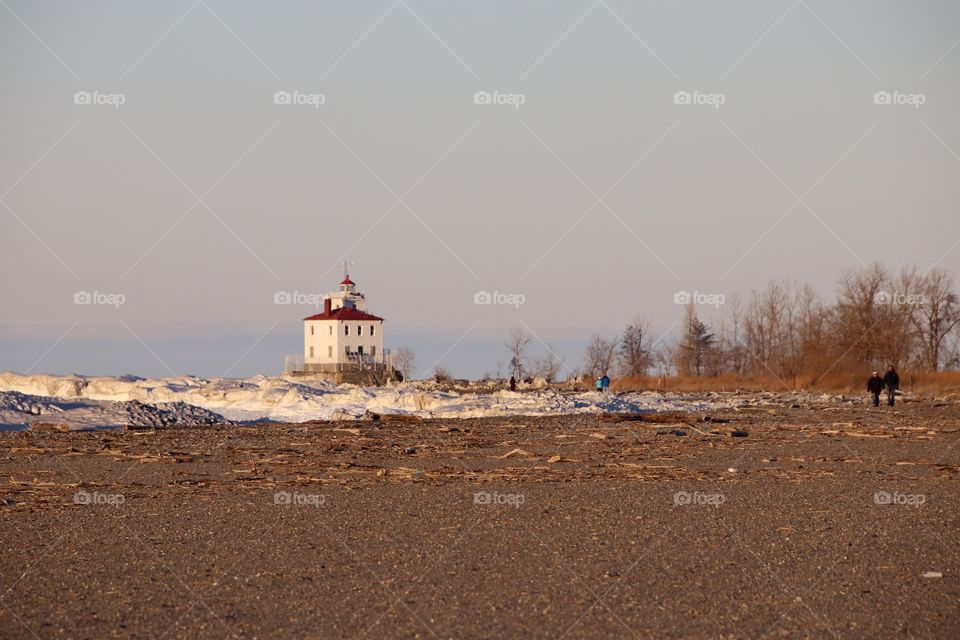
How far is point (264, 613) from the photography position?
9641 mm

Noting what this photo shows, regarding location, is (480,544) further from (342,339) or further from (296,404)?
(342,339)

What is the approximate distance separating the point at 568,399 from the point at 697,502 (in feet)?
114

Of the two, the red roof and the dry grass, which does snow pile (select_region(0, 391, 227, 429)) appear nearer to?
the dry grass

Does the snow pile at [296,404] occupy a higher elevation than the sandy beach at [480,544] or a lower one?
higher

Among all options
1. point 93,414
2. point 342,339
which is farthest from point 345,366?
point 93,414

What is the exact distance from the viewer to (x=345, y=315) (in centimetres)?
9550

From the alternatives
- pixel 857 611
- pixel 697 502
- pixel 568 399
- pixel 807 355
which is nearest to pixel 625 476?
pixel 697 502

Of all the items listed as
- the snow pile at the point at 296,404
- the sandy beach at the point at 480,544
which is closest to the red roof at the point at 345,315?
the snow pile at the point at 296,404

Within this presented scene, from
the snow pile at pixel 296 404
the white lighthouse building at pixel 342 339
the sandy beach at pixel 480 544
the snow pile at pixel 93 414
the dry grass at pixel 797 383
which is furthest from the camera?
the white lighthouse building at pixel 342 339

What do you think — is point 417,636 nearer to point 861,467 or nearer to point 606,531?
point 606,531

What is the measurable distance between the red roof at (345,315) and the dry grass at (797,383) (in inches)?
864

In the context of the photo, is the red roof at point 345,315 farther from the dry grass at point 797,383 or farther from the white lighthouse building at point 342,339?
the dry grass at point 797,383

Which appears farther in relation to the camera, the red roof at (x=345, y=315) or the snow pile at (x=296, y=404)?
the red roof at (x=345, y=315)

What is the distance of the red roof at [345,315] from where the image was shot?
95438mm
